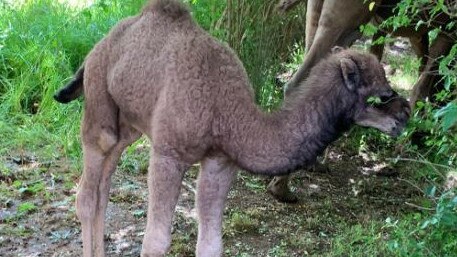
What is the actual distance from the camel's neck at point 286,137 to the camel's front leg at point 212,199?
189mm

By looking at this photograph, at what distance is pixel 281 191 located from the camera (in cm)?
677

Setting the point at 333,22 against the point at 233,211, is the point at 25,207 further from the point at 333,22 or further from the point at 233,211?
the point at 333,22

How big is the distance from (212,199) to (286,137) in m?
0.63

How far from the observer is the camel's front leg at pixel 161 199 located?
177 inches

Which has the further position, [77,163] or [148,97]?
[77,163]

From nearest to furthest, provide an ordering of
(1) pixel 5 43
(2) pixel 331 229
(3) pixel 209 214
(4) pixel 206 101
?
(4) pixel 206 101 → (3) pixel 209 214 → (2) pixel 331 229 → (1) pixel 5 43

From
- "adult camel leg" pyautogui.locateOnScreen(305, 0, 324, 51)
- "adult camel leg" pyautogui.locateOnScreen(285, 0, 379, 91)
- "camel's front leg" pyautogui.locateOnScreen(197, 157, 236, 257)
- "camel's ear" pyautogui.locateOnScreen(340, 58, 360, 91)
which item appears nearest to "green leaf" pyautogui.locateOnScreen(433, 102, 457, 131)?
"camel's ear" pyautogui.locateOnScreen(340, 58, 360, 91)

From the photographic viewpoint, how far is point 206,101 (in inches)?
176

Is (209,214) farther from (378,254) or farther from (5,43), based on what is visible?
(5,43)

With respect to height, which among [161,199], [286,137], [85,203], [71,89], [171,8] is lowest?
[85,203]

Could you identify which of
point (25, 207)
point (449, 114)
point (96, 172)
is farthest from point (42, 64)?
point (449, 114)

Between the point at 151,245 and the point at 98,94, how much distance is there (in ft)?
3.40

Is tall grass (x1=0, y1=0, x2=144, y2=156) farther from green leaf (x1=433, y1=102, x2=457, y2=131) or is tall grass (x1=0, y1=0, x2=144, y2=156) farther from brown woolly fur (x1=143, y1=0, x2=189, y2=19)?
green leaf (x1=433, y1=102, x2=457, y2=131)

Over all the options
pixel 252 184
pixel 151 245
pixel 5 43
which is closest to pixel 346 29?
pixel 252 184
